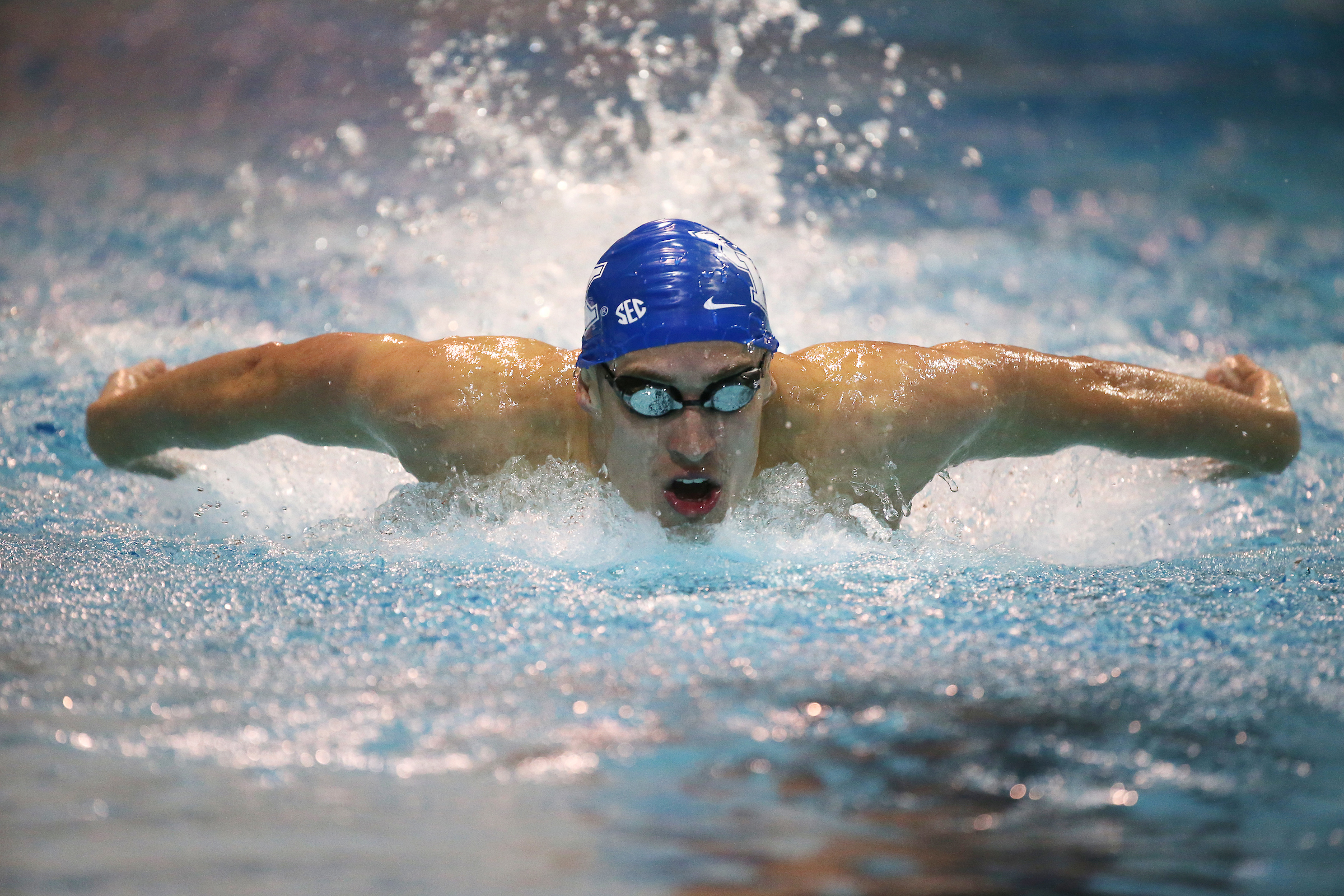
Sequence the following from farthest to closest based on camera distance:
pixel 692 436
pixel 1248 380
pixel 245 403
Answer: pixel 1248 380 < pixel 245 403 < pixel 692 436

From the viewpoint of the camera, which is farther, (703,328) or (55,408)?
(55,408)

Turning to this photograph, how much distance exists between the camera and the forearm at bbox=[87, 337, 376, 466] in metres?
2.84

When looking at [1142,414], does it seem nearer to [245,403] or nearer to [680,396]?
[680,396]

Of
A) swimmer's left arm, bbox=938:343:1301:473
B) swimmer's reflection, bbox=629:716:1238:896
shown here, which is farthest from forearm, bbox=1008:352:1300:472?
swimmer's reflection, bbox=629:716:1238:896

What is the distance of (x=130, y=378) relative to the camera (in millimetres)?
3279

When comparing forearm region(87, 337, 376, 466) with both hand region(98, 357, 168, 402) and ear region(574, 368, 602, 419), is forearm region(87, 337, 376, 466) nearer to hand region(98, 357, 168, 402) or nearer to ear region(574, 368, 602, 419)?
hand region(98, 357, 168, 402)

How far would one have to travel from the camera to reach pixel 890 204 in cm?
617

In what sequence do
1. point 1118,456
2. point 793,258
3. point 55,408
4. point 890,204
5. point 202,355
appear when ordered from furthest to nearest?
1. point 890,204
2. point 793,258
3. point 202,355
4. point 55,408
5. point 1118,456

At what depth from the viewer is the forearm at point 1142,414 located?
286cm

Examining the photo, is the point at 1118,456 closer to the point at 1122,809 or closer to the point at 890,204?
the point at 1122,809

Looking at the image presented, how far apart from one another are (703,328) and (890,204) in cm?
393

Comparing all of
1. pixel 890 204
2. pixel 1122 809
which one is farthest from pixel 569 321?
pixel 1122 809

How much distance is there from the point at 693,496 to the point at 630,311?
45 cm

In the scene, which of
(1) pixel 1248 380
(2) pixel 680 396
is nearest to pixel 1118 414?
(1) pixel 1248 380
